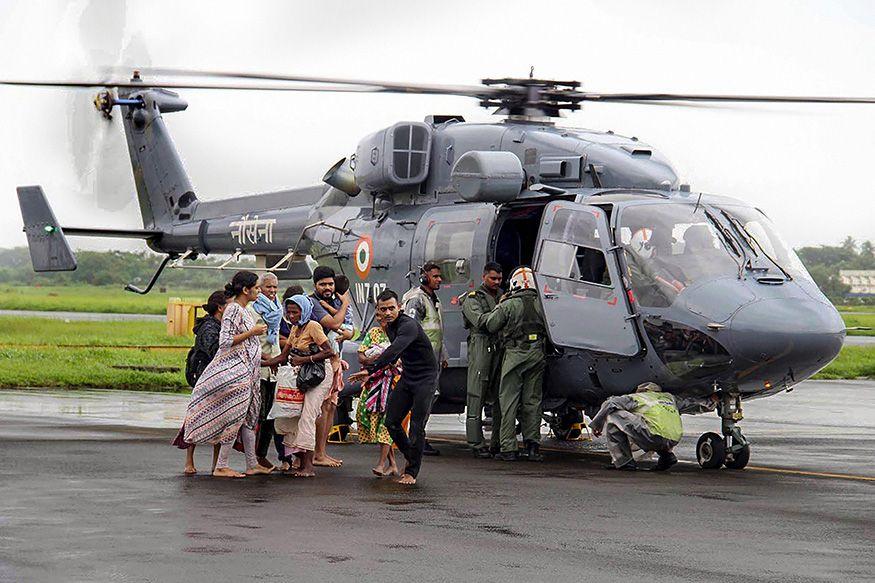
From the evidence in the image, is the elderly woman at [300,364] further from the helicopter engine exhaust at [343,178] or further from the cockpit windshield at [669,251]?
the helicopter engine exhaust at [343,178]

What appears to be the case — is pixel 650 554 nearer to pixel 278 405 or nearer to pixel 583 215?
pixel 278 405

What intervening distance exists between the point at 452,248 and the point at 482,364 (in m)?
1.56

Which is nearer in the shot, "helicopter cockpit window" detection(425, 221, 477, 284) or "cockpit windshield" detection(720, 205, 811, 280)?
"cockpit windshield" detection(720, 205, 811, 280)

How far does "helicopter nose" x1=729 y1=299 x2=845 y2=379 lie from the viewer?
1330 cm

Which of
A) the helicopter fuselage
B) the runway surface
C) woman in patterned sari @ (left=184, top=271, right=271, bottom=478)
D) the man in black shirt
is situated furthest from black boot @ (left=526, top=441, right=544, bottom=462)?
woman in patterned sari @ (left=184, top=271, right=271, bottom=478)

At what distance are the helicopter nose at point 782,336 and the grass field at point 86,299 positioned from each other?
48.6m

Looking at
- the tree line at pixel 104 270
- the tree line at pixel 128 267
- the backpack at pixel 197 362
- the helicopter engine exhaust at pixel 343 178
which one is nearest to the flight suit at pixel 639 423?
the backpack at pixel 197 362

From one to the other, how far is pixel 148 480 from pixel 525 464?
393 centimetres

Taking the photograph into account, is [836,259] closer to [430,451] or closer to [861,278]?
[861,278]

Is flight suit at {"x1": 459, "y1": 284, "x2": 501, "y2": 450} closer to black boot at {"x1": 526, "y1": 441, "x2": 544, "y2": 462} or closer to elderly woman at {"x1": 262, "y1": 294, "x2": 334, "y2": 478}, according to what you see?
black boot at {"x1": 526, "y1": 441, "x2": 544, "y2": 462}

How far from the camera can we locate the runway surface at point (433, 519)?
27.5 ft

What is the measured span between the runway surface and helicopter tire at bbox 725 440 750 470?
0.19m

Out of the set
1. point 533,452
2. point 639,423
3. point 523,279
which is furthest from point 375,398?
point 639,423

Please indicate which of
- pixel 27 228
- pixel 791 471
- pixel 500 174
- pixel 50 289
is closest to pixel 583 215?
pixel 500 174
